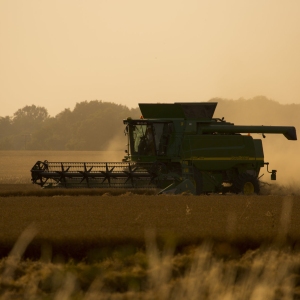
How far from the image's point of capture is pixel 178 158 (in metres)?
24.6

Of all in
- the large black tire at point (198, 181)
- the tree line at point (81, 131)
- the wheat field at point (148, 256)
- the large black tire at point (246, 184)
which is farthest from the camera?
the tree line at point (81, 131)

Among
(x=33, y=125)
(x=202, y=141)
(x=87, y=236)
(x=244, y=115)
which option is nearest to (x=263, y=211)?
(x=87, y=236)

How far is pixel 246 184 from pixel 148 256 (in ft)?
48.2

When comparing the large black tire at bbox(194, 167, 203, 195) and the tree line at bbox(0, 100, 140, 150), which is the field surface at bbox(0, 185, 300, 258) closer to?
the large black tire at bbox(194, 167, 203, 195)

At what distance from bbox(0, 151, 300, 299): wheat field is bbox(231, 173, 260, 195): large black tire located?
32.2 ft

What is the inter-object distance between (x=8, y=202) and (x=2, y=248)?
277 inches

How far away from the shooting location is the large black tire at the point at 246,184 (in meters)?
24.8

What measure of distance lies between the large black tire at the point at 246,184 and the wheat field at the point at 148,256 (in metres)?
9.81

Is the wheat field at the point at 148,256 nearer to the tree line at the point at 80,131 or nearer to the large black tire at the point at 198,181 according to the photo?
the large black tire at the point at 198,181

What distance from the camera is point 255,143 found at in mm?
25922

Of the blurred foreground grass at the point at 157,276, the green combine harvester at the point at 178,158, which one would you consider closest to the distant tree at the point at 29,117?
the green combine harvester at the point at 178,158

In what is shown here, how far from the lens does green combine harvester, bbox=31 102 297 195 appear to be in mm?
24203

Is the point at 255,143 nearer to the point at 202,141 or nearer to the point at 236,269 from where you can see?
the point at 202,141

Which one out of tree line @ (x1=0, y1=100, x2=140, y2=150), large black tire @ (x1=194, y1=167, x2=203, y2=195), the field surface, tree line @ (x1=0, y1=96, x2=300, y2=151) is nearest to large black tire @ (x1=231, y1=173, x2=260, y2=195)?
large black tire @ (x1=194, y1=167, x2=203, y2=195)
